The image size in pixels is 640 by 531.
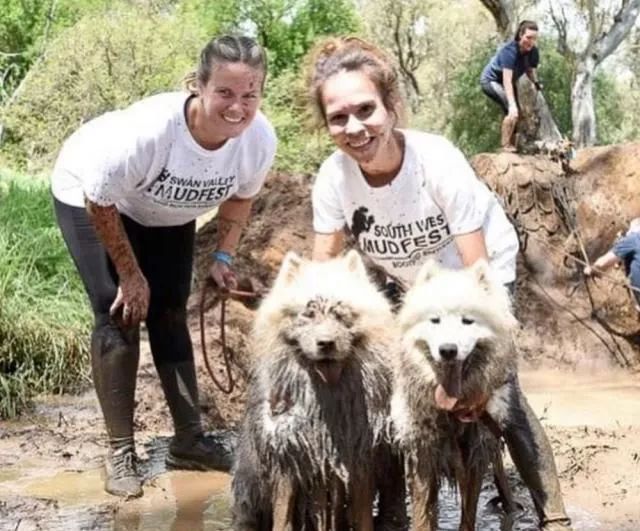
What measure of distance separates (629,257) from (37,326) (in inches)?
180

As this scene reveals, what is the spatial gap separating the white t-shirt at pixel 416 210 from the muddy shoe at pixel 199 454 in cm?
162

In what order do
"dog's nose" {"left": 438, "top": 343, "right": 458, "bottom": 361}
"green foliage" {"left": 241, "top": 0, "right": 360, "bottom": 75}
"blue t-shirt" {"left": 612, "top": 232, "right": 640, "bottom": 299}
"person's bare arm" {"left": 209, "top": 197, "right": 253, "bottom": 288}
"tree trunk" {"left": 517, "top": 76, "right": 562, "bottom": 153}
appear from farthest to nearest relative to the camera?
"green foliage" {"left": 241, "top": 0, "right": 360, "bottom": 75} → "tree trunk" {"left": 517, "top": 76, "right": 562, "bottom": 153} → "blue t-shirt" {"left": 612, "top": 232, "right": 640, "bottom": 299} → "person's bare arm" {"left": 209, "top": 197, "right": 253, "bottom": 288} → "dog's nose" {"left": 438, "top": 343, "right": 458, "bottom": 361}

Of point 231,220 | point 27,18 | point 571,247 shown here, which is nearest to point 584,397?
point 571,247

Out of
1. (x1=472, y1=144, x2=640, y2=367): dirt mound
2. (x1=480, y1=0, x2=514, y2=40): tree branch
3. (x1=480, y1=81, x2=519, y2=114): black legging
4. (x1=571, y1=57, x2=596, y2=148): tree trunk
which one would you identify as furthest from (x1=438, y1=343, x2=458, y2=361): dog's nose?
(x1=571, y1=57, x2=596, y2=148): tree trunk

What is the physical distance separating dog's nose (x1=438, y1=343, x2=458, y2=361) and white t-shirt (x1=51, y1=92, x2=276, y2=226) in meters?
1.65

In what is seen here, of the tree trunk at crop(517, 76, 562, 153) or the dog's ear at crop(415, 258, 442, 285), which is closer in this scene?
the dog's ear at crop(415, 258, 442, 285)

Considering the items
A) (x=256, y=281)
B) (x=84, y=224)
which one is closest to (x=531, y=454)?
(x=84, y=224)

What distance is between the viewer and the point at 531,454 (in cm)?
401

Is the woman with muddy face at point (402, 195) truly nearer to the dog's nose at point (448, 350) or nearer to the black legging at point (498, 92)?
the dog's nose at point (448, 350)

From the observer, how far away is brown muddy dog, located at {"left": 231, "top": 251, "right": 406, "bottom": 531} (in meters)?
3.73

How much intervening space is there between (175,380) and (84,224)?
938 mm

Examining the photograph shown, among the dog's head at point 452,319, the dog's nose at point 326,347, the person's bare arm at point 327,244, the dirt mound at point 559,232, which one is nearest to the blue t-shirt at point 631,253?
the dirt mound at point 559,232

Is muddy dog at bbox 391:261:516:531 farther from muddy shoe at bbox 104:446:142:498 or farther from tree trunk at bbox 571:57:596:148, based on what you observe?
tree trunk at bbox 571:57:596:148

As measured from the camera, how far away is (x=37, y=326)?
24.0 feet
